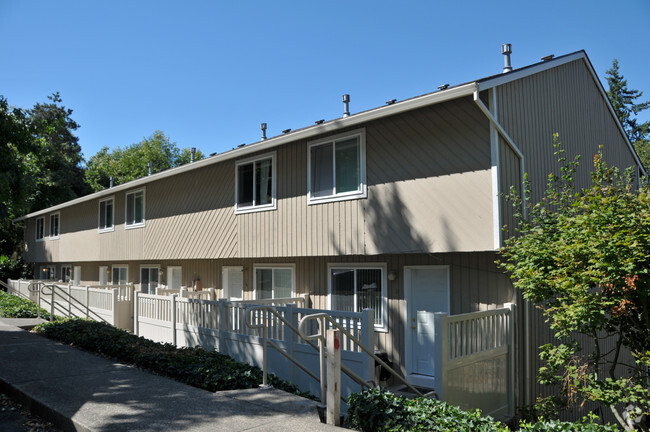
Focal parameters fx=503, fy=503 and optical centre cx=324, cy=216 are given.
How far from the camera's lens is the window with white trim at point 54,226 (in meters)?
27.2

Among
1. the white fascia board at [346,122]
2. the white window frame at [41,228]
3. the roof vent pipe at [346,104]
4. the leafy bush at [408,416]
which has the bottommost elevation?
the leafy bush at [408,416]

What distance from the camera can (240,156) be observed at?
1318 cm

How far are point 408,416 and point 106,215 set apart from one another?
19.2 meters

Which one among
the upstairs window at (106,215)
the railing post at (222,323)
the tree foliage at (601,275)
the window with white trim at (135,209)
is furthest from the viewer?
the upstairs window at (106,215)

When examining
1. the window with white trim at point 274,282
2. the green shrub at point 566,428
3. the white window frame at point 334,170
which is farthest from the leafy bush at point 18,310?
the green shrub at point 566,428

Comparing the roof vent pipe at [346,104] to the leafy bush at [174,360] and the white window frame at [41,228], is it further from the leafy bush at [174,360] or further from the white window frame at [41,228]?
the white window frame at [41,228]

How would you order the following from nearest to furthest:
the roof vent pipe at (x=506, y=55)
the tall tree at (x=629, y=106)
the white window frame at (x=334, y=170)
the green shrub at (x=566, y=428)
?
the green shrub at (x=566, y=428) < the roof vent pipe at (x=506, y=55) < the white window frame at (x=334, y=170) < the tall tree at (x=629, y=106)

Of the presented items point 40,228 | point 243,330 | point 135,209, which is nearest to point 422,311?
point 243,330

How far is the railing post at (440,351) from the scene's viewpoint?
6840 millimetres

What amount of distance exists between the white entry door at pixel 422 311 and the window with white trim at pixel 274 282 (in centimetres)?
358

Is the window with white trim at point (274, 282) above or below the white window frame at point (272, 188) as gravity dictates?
below

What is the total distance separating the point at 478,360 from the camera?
7676mm

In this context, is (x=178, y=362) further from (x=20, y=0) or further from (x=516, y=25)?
(x=516, y=25)

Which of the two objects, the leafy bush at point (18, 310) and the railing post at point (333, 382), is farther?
the leafy bush at point (18, 310)
